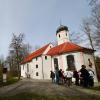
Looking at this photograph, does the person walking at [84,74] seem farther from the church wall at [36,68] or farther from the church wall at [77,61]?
the church wall at [36,68]

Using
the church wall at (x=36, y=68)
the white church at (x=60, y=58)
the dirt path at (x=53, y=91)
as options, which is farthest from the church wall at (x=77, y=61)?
the dirt path at (x=53, y=91)

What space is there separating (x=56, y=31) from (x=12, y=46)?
11170mm

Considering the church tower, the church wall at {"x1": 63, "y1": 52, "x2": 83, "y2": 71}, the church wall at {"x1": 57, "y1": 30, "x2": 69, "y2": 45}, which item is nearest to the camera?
the church wall at {"x1": 63, "y1": 52, "x2": 83, "y2": 71}

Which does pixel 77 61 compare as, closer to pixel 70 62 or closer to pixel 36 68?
pixel 70 62

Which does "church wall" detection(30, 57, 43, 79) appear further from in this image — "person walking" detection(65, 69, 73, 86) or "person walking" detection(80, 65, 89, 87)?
"person walking" detection(80, 65, 89, 87)

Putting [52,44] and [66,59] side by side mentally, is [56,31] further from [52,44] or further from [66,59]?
[66,59]

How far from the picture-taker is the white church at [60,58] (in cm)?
3438

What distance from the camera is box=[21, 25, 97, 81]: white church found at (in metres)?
34.4

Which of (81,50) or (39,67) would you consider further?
(39,67)

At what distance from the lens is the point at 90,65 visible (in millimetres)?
34438

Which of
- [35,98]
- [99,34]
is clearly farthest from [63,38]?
[35,98]

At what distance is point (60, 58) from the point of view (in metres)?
36.5

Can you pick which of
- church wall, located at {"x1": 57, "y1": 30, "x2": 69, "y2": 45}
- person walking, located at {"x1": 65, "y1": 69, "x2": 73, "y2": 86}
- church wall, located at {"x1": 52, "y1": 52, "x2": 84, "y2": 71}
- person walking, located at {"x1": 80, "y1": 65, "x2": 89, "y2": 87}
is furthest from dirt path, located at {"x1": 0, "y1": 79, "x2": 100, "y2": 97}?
church wall, located at {"x1": 57, "y1": 30, "x2": 69, "y2": 45}

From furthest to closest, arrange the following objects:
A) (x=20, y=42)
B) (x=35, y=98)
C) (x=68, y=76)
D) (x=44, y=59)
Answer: (x=20, y=42) < (x=44, y=59) < (x=68, y=76) < (x=35, y=98)
